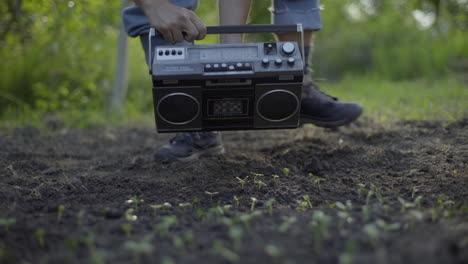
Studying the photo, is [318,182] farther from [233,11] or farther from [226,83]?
[233,11]

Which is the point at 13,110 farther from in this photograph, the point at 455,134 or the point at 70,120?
the point at 455,134

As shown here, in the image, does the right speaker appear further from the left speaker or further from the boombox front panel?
the left speaker

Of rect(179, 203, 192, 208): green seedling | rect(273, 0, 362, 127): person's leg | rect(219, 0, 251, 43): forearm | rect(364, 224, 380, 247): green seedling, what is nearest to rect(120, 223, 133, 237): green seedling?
rect(179, 203, 192, 208): green seedling

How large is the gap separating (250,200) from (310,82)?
0.89 meters

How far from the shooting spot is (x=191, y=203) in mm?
1696

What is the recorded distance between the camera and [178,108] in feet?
6.22

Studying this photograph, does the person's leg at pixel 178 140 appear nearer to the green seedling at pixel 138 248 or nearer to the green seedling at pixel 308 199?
the green seedling at pixel 308 199

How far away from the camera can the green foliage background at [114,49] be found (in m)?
3.89

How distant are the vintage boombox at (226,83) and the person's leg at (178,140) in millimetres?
344

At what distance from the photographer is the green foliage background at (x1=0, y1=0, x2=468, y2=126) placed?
3893 millimetres

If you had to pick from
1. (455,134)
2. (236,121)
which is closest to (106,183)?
(236,121)

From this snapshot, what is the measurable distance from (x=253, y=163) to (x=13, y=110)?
9.08 feet

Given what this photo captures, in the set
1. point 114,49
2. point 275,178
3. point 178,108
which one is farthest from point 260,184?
point 114,49

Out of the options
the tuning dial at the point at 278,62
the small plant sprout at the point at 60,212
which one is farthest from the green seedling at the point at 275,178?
the small plant sprout at the point at 60,212
